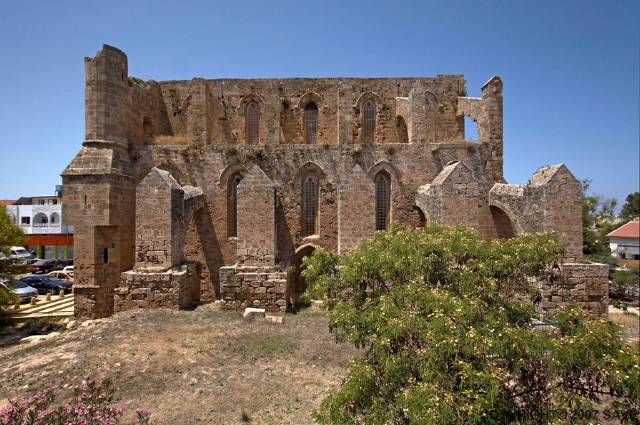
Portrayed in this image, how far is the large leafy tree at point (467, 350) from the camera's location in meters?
3.54

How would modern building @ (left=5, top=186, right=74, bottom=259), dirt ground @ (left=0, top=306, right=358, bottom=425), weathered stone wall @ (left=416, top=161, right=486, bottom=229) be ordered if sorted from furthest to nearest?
1. modern building @ (left=5, top=186, right=74, bottom=259)
2. weathered stone wall @ (left=416, top=161, right=486, bottom=229)
3. dirt ground @ (left=0, top=306, right=358, bottom=425)

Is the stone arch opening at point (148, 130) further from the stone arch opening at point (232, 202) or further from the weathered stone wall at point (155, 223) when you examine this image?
the weathered stone wall at point (155, 223)

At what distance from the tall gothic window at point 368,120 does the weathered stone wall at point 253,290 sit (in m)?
10.1

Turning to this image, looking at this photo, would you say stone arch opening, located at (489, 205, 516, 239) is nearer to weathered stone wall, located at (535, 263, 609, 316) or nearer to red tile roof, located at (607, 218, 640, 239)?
weathered stone wall, located at (535, 263, 609, 316)

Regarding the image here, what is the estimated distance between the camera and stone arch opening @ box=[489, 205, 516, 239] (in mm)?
13344

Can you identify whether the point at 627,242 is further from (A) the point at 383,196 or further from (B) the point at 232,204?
(B) the point at 232,204

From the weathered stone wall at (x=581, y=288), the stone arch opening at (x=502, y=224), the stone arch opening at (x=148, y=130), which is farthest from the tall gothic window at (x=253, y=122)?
the weathered stone wall at (x=581, y=288)

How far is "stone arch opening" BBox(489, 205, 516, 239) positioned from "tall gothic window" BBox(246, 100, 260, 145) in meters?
12.3

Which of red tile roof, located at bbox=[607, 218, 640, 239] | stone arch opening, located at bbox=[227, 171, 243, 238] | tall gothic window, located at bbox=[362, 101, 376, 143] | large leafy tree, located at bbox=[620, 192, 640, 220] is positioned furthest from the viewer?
large leafy tree, located at bbox=[620, 192, 640, 220]

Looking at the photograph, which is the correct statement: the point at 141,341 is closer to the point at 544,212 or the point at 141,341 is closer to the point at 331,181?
the point at 331,181

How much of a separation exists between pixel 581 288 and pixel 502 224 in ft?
11.9

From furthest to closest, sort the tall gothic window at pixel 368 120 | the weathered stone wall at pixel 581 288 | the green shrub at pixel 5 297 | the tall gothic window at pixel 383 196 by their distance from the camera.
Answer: the tall gothic window at pixel 368 120, the tall gothic window at pixel 383 196, the green shrub at pixel 5 297, the weathered stone wall at pixel 581 288

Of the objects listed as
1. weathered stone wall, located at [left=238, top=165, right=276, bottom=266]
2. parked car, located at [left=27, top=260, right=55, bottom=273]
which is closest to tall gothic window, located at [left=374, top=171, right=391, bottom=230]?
weathered stone wall, located at [left=238, top=165, right=276, bottom=266]

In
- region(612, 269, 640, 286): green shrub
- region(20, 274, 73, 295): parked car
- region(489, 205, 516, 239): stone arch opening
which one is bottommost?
region(20, 274, 73, 295): parked car
